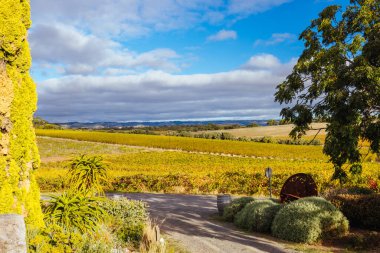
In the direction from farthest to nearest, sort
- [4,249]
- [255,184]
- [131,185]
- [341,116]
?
1. [131,185]
2. [255,184]
3. [341,116]
4. [4,249]

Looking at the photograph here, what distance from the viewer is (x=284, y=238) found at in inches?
460

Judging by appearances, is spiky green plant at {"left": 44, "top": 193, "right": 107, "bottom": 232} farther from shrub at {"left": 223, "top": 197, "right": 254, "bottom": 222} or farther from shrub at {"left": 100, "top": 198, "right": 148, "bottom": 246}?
shrub at {"left": 223, "top": 197, "right": 254, "bottom": 222}

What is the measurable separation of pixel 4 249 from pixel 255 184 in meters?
20.5

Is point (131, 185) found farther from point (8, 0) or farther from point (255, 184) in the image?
point (8, 0)

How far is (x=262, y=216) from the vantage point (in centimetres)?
1291

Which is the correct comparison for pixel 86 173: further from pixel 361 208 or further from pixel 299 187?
pixel 361 208

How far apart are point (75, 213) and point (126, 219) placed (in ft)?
6.86

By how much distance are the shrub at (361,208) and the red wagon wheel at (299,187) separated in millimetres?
1359

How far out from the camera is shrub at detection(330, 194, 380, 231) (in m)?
12.6

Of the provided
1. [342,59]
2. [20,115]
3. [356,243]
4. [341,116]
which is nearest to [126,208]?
[20,115]

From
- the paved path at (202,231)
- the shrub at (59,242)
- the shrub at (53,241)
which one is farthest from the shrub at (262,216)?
the shrub at (53,241)

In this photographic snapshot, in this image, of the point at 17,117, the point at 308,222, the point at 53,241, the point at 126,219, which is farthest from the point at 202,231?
the point at 17,117

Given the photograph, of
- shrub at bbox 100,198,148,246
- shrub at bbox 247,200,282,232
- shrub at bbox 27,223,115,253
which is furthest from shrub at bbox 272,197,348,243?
shrub at bbox 27,223,115,253

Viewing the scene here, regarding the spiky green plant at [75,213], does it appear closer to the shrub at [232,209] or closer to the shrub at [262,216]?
the shrub at [262,216]
